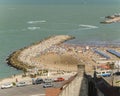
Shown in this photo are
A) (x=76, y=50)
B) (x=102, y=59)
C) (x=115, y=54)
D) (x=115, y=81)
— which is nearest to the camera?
(x=115, y=81)

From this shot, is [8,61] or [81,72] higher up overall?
[81,72]

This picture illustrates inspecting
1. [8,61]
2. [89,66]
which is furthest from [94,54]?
[8,61]

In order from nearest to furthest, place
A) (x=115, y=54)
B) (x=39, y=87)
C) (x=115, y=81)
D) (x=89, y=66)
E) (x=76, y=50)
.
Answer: (x=115, y=81), (x=39, y=87), (x=89, y=66), (x=115, y=54), (x=76, y=50)

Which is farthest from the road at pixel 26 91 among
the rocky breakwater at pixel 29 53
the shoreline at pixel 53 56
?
the rocky breakwater at pixel 29 53

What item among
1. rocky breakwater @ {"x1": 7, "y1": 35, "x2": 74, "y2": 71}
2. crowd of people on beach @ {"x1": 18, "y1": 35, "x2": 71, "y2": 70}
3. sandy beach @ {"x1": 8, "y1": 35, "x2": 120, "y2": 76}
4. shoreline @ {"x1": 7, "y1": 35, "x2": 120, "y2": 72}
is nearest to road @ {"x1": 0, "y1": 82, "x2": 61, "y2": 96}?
sandy beach @ {"x1": 8, "y1": 35, "x2": 120, "y2": 76}

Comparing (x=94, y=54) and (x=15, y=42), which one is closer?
(x=94, y=54)

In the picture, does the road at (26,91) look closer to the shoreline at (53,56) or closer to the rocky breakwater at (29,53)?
the shoreline at (53,56)

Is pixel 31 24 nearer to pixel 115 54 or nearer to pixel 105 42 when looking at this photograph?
pixel 105 42
